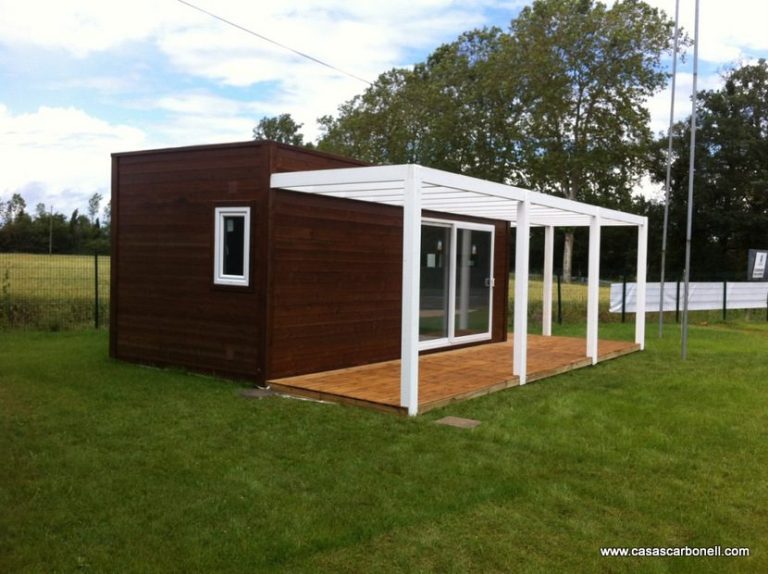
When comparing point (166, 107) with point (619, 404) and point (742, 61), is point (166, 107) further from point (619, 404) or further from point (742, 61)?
point (742, 61)

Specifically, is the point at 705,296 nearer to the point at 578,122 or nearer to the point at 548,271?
the point at 548,271

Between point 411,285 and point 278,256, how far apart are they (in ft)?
5.76

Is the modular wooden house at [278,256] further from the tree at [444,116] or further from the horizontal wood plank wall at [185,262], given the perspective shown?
the tree at [444,116]

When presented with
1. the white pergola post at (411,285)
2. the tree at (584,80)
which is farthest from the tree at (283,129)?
the white pergola post at (411,285)

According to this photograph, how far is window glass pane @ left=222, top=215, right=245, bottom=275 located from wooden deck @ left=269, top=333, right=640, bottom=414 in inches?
51.6

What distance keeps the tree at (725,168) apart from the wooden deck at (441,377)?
29.3 m

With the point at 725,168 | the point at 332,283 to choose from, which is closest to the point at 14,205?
the point at 725,168

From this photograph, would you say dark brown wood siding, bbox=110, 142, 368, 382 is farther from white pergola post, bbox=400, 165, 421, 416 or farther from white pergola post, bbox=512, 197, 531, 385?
white pergola post, bbox=512, 197, 531, 385

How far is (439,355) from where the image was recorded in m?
9.02

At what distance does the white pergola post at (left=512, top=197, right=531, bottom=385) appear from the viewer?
723cm

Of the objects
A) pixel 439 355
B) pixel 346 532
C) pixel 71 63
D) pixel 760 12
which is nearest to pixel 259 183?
pixel 439 355

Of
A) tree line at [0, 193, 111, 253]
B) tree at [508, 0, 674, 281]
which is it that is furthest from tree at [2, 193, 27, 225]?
tree at [508, 0, 674, 281]

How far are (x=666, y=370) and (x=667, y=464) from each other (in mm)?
4403

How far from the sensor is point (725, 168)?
36.3 meters
